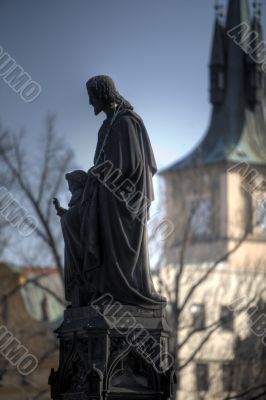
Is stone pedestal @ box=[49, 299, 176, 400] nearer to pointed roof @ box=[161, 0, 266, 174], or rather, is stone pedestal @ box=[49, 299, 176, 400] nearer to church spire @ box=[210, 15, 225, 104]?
church spire @ box=[210, 15, 225, 104]

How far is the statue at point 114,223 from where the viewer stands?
12258 mm

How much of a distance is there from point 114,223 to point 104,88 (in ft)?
4.52

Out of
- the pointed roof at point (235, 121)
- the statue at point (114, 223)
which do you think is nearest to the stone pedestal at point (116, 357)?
the statue at point (114, 223)

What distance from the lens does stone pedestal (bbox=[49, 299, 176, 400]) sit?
11829 mm

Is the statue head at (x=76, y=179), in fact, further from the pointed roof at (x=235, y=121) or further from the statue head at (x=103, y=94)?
the pointed roof at (x=235, y=121)

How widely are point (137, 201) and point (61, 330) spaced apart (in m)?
1.40

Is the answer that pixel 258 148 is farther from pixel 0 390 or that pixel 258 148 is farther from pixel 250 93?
pixel 0 390

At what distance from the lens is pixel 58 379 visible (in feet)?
40.3

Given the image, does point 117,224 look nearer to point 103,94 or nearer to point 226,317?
point 103,94

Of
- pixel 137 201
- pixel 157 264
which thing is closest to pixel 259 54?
pixel 157 264

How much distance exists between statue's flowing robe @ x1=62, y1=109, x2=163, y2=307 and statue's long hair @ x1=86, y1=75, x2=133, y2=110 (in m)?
0.28

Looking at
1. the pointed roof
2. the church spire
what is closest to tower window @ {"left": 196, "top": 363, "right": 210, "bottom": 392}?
the church spire

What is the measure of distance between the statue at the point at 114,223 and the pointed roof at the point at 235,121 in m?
71.3

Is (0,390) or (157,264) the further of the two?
(0,390)
